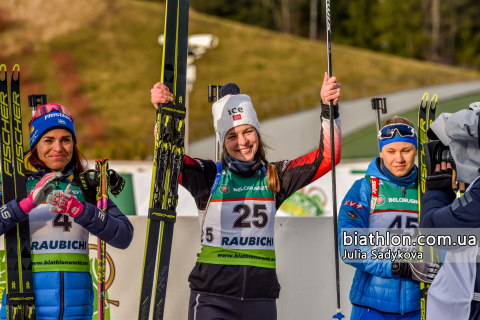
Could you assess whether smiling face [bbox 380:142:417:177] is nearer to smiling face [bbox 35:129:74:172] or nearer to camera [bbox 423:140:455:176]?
camera [bbox 423:140:455:176]

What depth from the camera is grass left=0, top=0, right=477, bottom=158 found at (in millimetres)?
32938

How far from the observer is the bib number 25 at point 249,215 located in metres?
2.97

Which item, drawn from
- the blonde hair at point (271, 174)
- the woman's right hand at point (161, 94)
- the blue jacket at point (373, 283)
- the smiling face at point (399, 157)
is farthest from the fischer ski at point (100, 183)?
the smiling face at point (399, 157)

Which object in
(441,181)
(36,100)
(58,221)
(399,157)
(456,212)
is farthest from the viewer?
(36,100)

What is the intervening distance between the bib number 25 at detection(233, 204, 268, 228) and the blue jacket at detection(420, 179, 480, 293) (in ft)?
2.82

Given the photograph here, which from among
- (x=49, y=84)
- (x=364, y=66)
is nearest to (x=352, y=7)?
(x=364, y=66)

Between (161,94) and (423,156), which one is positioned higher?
(161,94)

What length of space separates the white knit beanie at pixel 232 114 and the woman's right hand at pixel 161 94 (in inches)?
11.7

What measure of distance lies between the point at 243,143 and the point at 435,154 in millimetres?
1018

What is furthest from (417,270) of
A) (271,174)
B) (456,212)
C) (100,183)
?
(100,183)

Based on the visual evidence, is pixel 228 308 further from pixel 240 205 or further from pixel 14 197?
pixel 14 197

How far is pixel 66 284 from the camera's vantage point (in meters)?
2.86

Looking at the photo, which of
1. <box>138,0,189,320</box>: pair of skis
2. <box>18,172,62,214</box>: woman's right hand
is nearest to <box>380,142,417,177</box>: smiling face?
<box>138,0,189,320</box>: pair of skis

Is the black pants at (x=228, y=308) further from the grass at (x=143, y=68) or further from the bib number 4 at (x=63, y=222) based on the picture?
the grass at (x=143, y=68)
